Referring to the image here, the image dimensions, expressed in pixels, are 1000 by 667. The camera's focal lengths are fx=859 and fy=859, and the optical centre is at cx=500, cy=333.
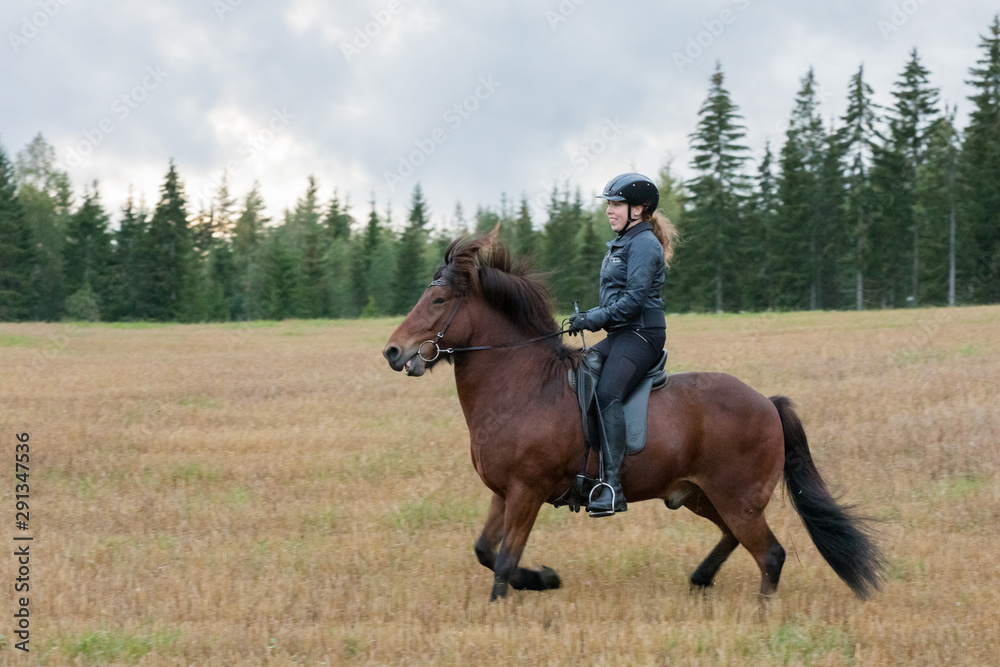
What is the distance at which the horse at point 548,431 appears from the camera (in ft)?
20.7

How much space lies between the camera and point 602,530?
28.2 ft

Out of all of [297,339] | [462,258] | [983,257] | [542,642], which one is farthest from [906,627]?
[983,257]

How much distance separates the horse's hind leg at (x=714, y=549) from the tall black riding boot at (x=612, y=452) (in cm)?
81

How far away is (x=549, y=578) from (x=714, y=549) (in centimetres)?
135

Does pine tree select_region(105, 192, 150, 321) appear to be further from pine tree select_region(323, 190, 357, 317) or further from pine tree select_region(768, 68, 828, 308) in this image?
pine tree select_region(768, 68, 828, 308)

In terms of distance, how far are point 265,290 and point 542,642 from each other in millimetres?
76631

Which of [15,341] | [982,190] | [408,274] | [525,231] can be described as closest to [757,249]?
[982,190]

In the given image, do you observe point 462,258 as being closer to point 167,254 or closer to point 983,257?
point 983,257

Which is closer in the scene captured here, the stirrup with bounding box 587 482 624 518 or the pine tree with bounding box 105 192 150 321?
the stirrup with bounding box 587 482 624 518

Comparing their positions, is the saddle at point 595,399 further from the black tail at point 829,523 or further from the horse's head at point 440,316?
the black tail at point 829,523

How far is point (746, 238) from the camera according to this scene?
201ft

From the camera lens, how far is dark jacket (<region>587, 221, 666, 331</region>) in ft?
20.5

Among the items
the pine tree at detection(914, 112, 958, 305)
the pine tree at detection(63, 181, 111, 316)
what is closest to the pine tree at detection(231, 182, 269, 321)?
the pine tree at detection(63, 181, 111, 316)

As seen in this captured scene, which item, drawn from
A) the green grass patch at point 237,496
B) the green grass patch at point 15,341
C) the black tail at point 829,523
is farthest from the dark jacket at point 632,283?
the green grass patch at point 15,341
